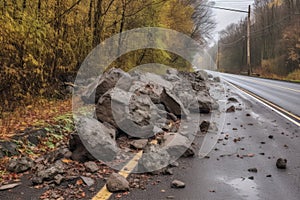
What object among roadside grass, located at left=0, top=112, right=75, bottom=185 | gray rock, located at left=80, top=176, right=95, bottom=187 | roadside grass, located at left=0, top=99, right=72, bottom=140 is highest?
roadside grass, located at left=0, top=99, right=72, bottom=140

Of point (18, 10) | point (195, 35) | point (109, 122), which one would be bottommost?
point (109, 122)

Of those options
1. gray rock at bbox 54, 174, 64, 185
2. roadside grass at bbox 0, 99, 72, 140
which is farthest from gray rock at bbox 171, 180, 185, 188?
roadside grass at bbox 0, 99, 72, 140

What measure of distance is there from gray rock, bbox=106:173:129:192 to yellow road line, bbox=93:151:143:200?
0.23ft

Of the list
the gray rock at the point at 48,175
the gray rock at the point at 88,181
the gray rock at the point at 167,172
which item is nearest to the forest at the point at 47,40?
the gray rock at the point at 48,175

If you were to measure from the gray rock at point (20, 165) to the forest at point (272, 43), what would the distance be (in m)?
34.5

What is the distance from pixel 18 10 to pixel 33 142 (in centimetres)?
316

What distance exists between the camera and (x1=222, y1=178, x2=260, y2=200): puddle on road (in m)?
3.79

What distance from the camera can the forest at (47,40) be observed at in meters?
6.66

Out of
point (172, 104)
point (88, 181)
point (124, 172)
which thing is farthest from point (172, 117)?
point (88, 181)

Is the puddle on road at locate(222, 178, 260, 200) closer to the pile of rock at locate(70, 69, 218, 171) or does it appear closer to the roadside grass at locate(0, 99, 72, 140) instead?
the pile of rock at locate(70, 69, 218, 171)

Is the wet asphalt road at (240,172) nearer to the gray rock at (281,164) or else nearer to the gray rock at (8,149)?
the gray rock at (281,164)

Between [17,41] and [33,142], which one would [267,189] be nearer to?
[33,142]

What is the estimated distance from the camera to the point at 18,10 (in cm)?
688

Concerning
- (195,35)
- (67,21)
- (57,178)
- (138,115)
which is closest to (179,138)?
(138,115)
